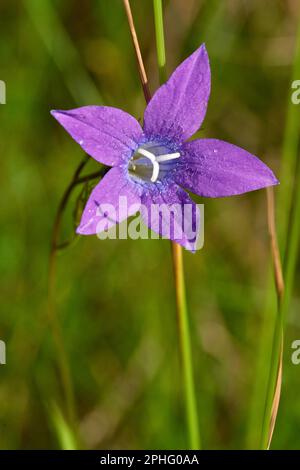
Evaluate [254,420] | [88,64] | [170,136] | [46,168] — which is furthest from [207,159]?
[88,64]

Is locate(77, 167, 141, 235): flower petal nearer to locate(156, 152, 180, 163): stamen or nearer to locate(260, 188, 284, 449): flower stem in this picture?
locate(156, 152, 180, 163): stamen

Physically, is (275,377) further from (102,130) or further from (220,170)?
(102,130)

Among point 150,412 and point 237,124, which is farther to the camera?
point 237,124

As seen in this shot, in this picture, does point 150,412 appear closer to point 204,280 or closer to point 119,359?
point 119,359

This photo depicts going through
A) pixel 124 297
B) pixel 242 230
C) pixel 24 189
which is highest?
pixel 24 189

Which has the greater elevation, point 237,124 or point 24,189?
point 237,124

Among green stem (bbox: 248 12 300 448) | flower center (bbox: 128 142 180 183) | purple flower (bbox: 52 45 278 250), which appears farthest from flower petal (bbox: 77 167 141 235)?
green stem (bbox: 248 12 300 448)

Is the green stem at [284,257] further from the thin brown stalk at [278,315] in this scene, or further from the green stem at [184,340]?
the green stem at [184,340]
